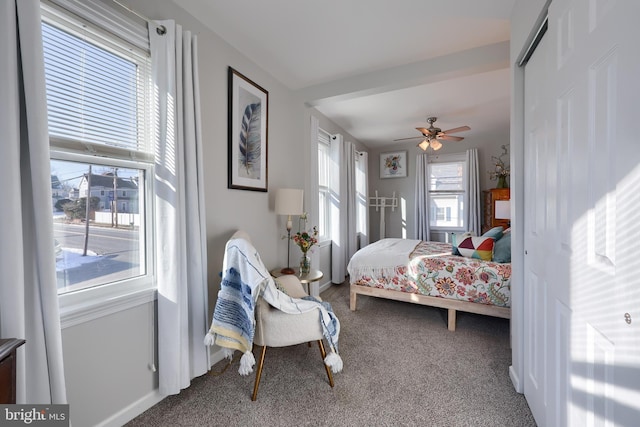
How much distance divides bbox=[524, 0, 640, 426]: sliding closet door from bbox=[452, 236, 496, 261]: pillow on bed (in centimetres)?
129

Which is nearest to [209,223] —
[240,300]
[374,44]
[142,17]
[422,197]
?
[240,300]

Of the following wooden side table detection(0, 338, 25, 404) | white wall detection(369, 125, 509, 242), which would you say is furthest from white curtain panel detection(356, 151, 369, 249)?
wooden side table detection(0, 338, 25, 404)

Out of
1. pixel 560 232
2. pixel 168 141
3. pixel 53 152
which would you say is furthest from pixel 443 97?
pixel 53 152

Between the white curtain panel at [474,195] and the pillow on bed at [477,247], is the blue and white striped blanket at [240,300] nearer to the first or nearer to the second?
the pillow on bed at [477,247]

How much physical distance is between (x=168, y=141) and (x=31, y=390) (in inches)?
51.4

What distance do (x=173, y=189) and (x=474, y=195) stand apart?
5042 mm

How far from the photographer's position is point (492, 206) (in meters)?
4.54

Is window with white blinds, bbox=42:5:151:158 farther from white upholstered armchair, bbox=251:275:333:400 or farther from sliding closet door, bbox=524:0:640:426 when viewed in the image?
sliding closet door, bbox=524:0:640:426

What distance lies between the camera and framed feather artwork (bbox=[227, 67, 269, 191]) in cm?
226

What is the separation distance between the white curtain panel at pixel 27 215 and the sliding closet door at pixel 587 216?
78.6 inches

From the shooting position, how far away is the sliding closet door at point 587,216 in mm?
720

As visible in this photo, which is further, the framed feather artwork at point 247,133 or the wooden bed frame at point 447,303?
the wooden bed frame at point 447,303

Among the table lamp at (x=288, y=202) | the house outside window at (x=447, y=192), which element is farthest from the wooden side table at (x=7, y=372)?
the house outside window at (x=447, y=192)

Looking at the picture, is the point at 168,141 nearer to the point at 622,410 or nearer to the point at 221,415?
the point at 221,415
